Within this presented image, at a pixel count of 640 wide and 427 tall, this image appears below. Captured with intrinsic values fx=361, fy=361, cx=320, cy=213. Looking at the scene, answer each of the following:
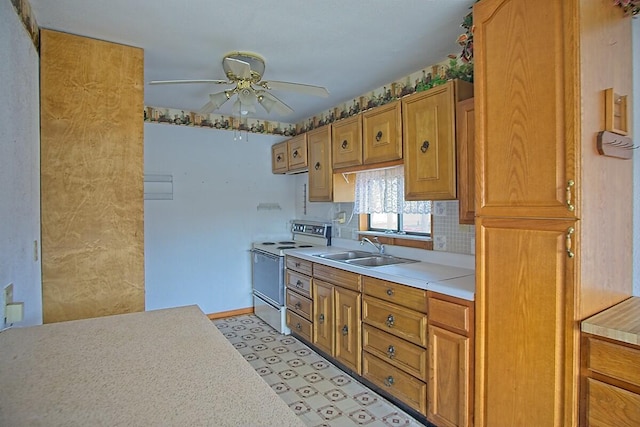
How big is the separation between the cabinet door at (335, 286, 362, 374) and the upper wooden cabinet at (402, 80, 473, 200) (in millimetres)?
871

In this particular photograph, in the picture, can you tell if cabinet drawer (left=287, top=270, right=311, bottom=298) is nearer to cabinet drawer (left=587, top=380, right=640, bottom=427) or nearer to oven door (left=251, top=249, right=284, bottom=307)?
oven door (left=251, top=249, right=284, bottom=307)

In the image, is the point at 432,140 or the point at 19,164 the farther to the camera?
the point at 432,140

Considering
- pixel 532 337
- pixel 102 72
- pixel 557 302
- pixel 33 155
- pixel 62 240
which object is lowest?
pixel 532 337

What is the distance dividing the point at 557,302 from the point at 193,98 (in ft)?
11.0

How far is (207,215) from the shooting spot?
4.12 metres

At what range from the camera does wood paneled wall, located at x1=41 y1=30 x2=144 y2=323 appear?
2.00 m

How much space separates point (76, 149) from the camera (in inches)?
80.9

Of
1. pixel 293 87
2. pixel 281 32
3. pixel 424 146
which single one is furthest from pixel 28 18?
pixel 424 146

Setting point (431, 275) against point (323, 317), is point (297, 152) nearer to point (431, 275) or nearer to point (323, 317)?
point (323, 317)

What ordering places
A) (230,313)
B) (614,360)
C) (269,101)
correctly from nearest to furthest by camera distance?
(614,360), (269,101), (230,313)

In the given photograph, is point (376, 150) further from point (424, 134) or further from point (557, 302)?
point (557, 302)

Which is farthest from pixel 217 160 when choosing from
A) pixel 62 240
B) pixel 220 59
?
pixel 62 240

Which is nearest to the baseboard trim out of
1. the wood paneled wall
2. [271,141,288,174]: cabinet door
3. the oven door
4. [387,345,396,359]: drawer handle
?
the oven door

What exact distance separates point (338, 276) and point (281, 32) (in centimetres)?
174
